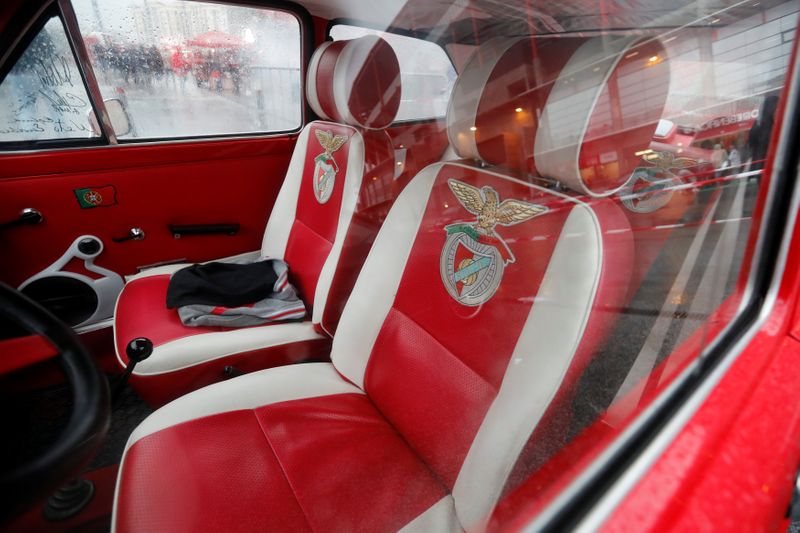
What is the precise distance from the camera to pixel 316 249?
159 centimetres

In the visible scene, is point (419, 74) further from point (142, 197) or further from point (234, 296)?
point (142, 197)

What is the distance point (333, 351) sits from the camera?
1239 millimetres

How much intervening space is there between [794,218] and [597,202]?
0.93 ft

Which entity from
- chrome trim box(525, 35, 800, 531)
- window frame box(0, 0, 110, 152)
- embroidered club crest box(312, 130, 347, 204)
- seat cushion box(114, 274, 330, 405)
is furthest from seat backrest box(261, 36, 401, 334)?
chrome trim box(525, 35, 800, 531)

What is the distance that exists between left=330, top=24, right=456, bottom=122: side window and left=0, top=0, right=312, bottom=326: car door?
0.61 m

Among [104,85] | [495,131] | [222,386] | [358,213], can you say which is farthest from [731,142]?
[104,85]

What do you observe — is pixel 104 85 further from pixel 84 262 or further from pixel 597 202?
pixel 597 202

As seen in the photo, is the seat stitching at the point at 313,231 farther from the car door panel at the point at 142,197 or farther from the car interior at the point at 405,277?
the car door panel at the point at 142,197

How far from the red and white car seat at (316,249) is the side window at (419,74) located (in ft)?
0.20

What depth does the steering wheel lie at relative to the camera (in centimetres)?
40

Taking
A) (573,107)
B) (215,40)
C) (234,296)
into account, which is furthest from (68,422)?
(215,40)

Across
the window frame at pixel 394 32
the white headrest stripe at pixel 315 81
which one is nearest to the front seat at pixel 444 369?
the window frame at pixel 394 32

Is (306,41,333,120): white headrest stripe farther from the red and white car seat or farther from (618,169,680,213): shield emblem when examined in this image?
(618,169,680,213): shield emblem

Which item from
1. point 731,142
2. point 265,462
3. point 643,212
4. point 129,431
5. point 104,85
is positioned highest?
point 104,85
